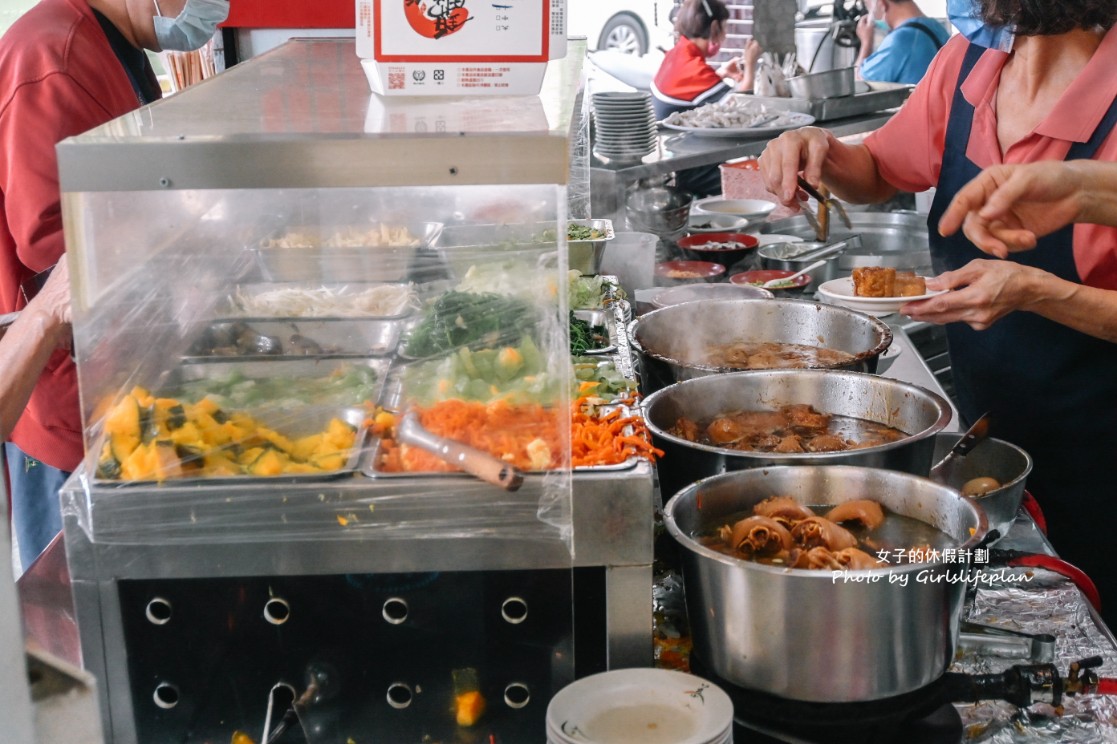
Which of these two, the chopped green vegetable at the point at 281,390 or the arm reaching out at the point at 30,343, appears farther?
the arm reaching out at the point at 30,343

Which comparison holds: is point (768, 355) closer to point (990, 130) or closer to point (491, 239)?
point (990, 130)

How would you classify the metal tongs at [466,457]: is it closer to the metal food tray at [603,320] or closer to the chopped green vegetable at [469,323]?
the chopped green vegetable at [469,323]

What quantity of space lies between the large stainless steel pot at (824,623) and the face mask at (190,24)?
2.21m

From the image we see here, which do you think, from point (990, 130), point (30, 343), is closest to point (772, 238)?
point (990, 130)

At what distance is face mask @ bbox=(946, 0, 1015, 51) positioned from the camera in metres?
2.49

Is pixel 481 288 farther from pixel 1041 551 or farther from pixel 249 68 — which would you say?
pixel 1041 551

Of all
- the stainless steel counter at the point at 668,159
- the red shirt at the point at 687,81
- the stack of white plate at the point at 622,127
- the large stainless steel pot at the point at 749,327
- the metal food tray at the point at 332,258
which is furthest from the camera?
the red shirt at the point at 687,81

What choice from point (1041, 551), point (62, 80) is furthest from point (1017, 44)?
point (62, 80)

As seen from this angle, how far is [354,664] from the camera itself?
1566 mm

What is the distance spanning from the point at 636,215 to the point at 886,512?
9.60ft

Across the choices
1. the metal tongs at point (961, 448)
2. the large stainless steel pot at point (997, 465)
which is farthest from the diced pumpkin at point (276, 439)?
the large stainless steel pot at point (997, 465)

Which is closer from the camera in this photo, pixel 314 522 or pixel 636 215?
pixel 314 522

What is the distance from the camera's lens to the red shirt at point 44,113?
2527 mm

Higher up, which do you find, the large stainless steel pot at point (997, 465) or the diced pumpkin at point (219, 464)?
the diced pumpkin at point (219, 464)
